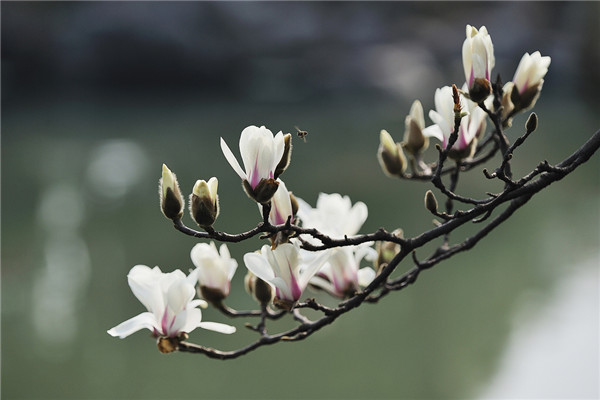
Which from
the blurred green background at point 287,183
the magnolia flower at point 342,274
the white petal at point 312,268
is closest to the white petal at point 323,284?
the magnolia flower at point 342,274

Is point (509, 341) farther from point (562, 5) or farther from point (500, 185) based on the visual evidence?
point (562, 5)

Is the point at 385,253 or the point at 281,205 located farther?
the point at 385,253

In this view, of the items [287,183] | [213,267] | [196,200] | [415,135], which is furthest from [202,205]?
[287,183]

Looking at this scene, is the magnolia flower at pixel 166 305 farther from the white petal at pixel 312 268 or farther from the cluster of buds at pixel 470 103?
the cluster of buds at pixel 470 103

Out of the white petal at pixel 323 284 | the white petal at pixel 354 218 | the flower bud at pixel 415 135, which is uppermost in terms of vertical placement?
the flower bud at pixel 415 135

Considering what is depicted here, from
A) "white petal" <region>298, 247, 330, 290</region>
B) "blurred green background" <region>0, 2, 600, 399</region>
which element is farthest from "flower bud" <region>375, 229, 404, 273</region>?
"blurred green background" <region>0, 2, 600, 399</region>

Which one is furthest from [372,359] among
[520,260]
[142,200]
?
[142,200]

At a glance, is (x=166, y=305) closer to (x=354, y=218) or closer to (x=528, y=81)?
(x=354, y=218)

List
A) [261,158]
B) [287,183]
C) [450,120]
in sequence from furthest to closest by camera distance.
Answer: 1. [287,183]
2. [450,120]
3. [261,158]
